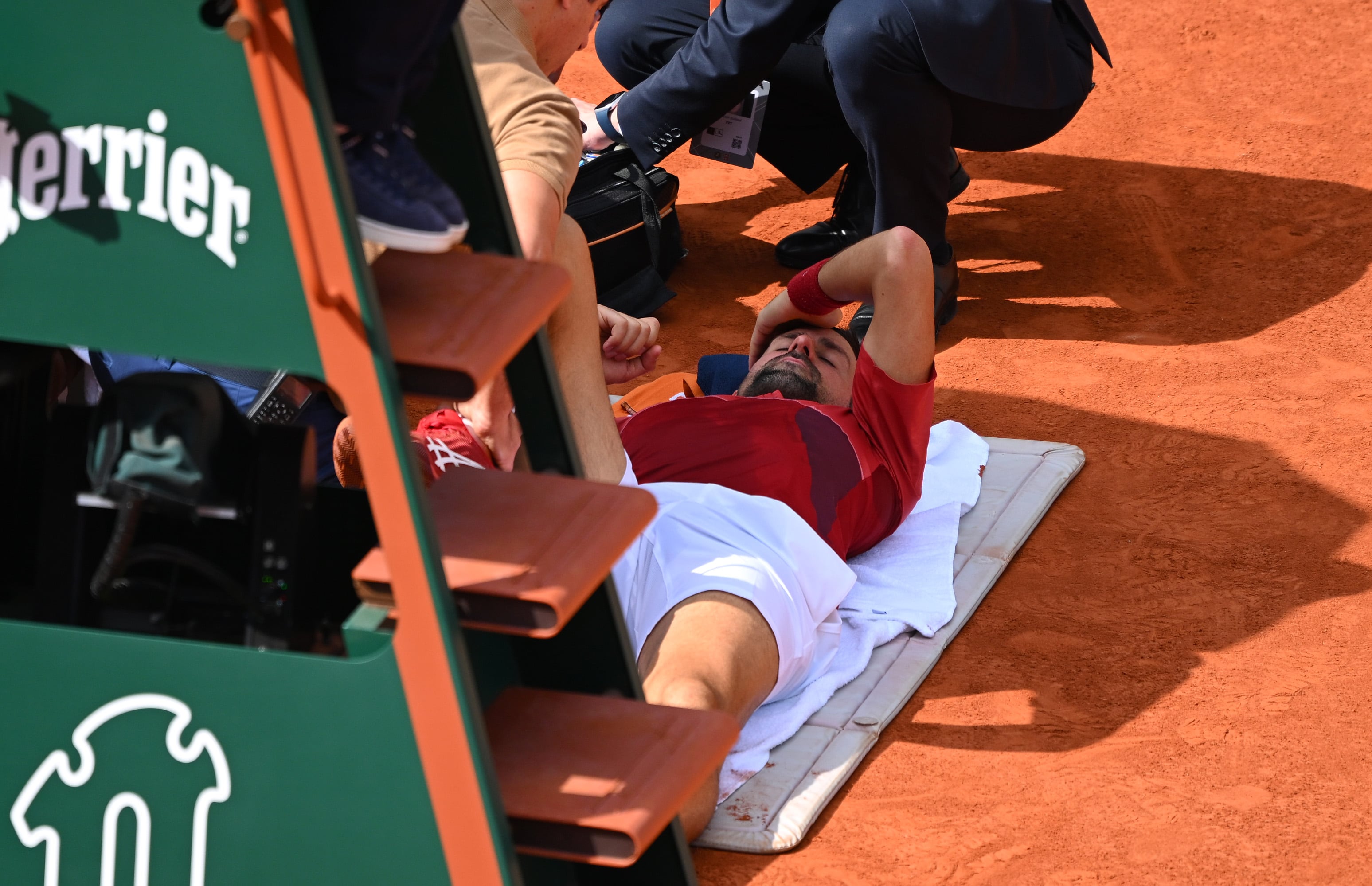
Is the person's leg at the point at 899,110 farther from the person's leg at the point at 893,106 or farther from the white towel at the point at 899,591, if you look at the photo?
the white towel at the point at 899,591

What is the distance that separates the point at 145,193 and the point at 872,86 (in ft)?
9.03

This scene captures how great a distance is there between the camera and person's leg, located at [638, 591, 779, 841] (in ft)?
7.14

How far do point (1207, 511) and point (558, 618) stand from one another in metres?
2.12

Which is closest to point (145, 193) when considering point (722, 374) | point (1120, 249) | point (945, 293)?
point (722, 374)

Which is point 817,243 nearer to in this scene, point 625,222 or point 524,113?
point 625,222

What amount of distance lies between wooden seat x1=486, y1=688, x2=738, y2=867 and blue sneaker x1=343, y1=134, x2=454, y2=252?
53 cm

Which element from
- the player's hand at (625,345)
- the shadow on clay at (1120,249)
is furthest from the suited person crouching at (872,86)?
the player's hand at (625,345)

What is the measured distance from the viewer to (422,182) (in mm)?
1438

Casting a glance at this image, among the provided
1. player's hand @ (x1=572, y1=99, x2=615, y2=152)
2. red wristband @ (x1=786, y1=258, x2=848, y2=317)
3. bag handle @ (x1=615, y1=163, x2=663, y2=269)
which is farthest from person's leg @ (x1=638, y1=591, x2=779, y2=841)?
player's hand @ (x1=572, y1=99, x2=615, y2=152)

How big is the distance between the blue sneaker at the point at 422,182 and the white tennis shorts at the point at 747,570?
1.07 meters

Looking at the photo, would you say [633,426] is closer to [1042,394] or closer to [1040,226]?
[1042,394]

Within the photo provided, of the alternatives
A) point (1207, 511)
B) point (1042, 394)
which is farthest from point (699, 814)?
point (1042, 394)

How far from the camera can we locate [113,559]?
5.16 feet

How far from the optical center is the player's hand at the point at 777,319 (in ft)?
10.7
